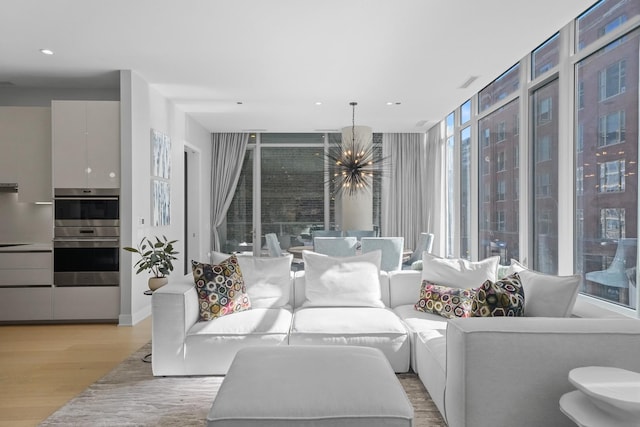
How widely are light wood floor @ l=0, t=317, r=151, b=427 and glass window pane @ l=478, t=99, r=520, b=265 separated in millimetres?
4040

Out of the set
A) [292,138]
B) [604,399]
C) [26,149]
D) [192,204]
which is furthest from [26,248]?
[604,399]

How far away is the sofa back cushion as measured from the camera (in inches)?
146

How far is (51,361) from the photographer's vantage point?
3617 millimetres

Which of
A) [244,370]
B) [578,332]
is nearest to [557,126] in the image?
[578,332]

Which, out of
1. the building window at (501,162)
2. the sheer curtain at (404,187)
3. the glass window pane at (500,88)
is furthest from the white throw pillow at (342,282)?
the sheer curtain at (404,187)

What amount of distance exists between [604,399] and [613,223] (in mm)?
2095

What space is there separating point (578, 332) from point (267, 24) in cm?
307

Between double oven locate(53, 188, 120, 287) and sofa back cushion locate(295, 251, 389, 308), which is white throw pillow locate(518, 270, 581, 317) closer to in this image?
sofa back cushion locate(295, 251, 389, 308)

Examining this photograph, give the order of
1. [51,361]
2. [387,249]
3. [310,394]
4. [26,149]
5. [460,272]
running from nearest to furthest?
[310,394]
[460,272]
[51,361]
[26,149]
[387,249]

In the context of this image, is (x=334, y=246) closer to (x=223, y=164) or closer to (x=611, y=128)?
(x=611, y=128)

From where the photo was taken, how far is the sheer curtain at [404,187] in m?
8.54

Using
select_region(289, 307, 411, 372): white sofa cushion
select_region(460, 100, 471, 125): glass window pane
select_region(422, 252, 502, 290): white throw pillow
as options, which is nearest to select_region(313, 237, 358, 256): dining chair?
select_region(422, 252, 502, 290): white throw pillow

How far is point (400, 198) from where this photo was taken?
857 cm

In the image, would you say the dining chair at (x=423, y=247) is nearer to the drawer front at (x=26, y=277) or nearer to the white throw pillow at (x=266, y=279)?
the white throw pillow at (x=266, y=279)
